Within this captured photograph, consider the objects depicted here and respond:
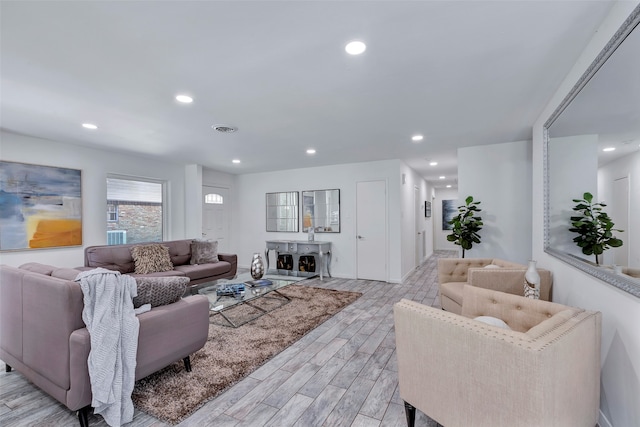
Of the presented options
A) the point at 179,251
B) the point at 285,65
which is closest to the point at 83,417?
the point at 285,65

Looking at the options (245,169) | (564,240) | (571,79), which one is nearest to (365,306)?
(564,240)

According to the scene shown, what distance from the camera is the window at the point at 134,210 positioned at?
15.7ft

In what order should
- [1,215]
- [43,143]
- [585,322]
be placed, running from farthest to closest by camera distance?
1. [43,143]
2. [1,215]
3. [585,322]

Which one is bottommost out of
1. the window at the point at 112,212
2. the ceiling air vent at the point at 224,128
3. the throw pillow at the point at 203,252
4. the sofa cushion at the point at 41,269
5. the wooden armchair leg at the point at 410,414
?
the wooden armchair leg at the point at 410,414

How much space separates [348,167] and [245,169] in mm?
2303

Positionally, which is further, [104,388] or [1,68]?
[1,68]

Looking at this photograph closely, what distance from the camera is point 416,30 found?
5.61 ft

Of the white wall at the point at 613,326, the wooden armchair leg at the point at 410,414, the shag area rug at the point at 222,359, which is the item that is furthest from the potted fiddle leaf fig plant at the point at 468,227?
the wooden armchair leg at the point at 410,414

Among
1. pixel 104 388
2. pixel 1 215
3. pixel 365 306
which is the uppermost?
pixel 1 215

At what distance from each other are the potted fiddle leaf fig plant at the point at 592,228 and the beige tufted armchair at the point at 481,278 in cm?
70

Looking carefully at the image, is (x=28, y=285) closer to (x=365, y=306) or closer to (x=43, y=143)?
(x=43, y=143)

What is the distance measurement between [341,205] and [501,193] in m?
2.82

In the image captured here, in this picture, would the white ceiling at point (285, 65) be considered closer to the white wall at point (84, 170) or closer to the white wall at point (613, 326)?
the white wall at point (613, 326)

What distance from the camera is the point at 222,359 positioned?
2.53 m
